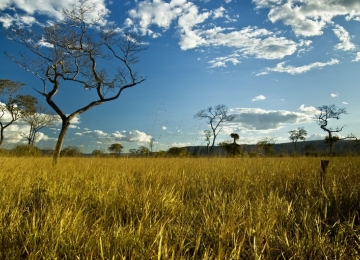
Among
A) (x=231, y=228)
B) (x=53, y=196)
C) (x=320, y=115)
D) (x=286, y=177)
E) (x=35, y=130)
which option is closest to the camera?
(x=231, y=228)

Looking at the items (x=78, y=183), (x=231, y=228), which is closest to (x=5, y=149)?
(x=78, y=183)

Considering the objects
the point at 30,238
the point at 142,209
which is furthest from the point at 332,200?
the point at 30,238

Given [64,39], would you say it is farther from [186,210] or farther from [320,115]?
[320,115]

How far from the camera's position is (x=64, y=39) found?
43.3 feet

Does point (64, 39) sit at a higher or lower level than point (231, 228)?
higher

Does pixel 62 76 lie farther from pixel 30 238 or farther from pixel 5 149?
pixel 30 238

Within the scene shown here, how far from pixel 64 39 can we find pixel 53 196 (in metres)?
11.6

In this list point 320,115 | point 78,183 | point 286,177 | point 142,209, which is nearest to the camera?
point 142,209

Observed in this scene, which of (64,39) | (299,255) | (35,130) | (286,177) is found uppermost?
(64,39)

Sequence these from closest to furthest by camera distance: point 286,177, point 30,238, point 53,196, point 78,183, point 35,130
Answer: point 30,238 → point 53,196 → point 78,183 → point 286,177 → point 35,130

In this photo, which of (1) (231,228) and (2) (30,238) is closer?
(2) (30,238)

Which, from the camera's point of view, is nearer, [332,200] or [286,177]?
[332,200]

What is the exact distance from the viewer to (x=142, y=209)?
3.31 meters

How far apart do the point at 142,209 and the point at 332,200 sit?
2.86 meters
